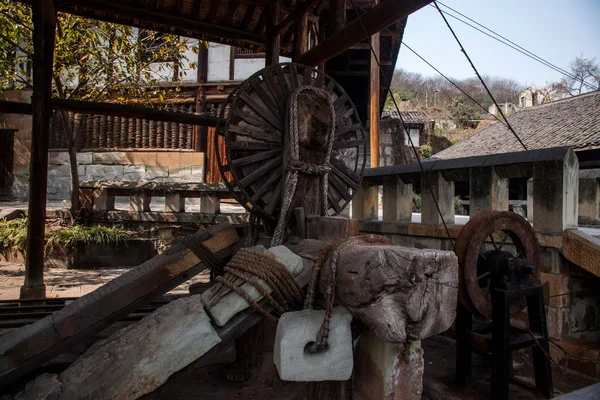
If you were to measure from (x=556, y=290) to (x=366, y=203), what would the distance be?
261 centimetres

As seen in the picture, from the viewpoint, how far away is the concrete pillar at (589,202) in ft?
19.8

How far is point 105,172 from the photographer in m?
12.3

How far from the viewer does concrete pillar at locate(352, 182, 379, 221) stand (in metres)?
5.55

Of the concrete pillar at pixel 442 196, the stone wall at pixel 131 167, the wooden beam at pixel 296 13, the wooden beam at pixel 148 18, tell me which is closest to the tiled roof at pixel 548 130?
the concrete pillar at pixel 442 196

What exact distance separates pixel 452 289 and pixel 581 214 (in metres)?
5.85

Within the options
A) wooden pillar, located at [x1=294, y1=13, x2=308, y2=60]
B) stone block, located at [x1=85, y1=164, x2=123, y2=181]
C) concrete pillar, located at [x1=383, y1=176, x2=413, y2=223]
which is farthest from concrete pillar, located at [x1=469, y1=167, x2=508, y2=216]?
stone block, located at [x1=85, y1=164, x2=123, y2=181]

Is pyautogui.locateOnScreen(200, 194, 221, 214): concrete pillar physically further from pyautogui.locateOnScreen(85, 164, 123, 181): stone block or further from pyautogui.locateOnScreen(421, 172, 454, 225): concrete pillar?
pyautogui.locateOnScreen(85, 164, 123, 181): stone block

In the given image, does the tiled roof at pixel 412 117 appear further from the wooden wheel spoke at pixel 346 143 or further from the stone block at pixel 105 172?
the wooden wheel spoke at pixel 346 143

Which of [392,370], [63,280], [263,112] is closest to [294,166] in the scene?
[263,112]

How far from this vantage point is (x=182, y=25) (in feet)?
18.0

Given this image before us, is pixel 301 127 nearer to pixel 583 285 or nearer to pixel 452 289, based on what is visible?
pixel 452 289

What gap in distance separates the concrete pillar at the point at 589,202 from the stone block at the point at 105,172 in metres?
11.6

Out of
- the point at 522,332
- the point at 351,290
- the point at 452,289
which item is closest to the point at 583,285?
the point at 522,332

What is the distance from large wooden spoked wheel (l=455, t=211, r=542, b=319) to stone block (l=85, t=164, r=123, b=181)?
38.0ft
